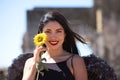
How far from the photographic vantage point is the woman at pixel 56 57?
16.4ft

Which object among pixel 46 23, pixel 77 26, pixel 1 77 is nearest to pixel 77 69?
pixel 46 23

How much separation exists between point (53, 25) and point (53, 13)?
132 mm

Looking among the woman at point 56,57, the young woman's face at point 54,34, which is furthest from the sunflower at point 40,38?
the young woman's face at point 54,34

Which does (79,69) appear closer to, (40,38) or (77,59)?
(77,59)

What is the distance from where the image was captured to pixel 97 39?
27.7m

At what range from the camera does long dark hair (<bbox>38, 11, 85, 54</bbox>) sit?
5121 millimetres

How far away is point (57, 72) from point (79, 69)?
18 cm

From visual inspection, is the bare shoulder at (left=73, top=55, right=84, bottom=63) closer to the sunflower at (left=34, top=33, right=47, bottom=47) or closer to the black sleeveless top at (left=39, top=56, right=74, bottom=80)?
the black sleeveless top at (left=39, top=56, right=74, bottom=80)

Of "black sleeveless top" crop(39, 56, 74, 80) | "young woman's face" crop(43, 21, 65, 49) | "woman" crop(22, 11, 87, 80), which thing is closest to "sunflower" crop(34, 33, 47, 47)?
"woman" crop(22, 11, 87, 80)

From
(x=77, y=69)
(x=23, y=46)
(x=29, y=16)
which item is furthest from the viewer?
(x=23, y=46)

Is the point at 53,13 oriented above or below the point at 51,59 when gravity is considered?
above

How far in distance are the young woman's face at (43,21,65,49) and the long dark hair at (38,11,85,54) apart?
43 millimetres

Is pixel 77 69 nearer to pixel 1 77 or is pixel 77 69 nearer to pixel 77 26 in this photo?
pixel 1 77

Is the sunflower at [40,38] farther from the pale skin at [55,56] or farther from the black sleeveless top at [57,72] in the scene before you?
the black sleeveless top at [57,72]
